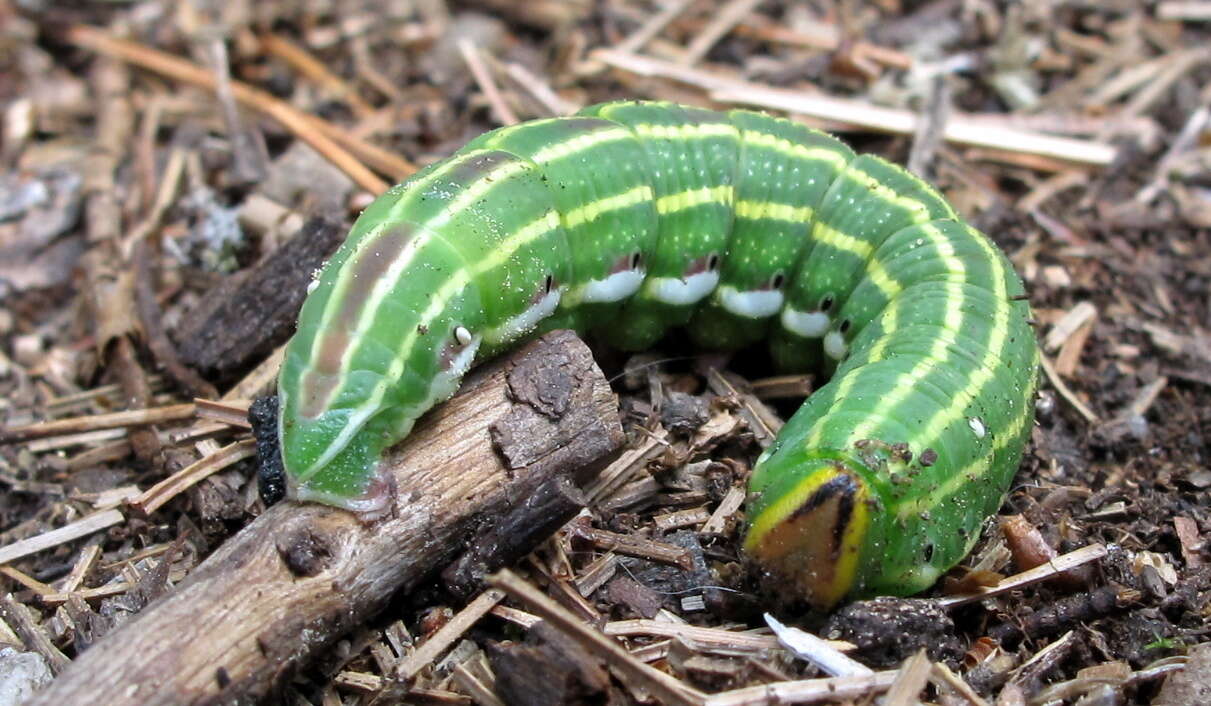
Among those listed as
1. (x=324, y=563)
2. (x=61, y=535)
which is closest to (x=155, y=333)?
(x=61, y=535)

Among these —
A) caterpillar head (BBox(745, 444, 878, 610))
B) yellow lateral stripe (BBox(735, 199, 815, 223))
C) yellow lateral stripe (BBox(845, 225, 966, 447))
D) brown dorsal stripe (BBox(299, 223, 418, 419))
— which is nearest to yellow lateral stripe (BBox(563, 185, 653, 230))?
yellow lateral stripe (BBox(735, 199, 815, 223))

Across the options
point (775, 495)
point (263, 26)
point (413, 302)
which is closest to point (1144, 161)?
point (775, 495)

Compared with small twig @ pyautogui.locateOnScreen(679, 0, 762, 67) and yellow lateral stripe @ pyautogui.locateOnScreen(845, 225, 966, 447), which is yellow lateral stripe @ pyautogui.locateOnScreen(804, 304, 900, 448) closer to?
yellow lateral stripe @ pyautogui.locateOnScreen(845, 225, 966, 447)

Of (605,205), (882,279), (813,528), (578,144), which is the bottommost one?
(813,528)

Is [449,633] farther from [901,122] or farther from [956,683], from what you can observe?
[901,122]

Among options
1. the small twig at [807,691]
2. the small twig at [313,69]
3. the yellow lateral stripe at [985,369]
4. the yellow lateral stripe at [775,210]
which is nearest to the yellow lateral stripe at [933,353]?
the yellow lateral stripe at [985,369]

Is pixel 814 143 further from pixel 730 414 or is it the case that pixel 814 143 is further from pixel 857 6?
pixel 857 6
